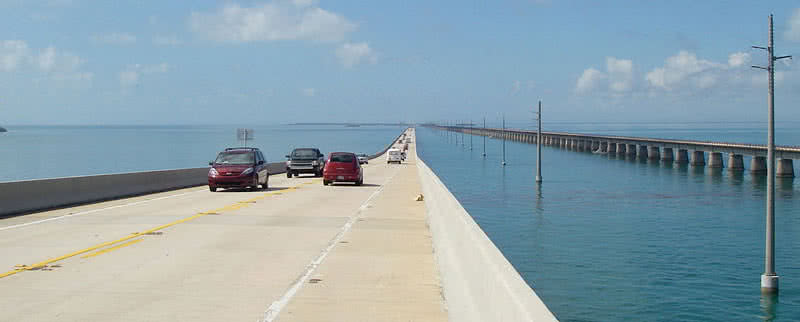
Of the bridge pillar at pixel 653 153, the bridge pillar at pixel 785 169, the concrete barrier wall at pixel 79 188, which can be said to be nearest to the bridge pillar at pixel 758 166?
the bridge pillar at pixel 785 169

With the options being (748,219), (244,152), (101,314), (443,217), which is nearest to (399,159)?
(748,219)

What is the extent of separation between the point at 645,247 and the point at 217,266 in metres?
23.1

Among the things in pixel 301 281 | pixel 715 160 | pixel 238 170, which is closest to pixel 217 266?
pixel 301 281

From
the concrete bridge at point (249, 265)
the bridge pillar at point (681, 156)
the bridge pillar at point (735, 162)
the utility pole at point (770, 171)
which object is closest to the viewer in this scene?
the concrete bridge at point (249, 265)

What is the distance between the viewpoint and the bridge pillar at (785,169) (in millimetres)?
83812

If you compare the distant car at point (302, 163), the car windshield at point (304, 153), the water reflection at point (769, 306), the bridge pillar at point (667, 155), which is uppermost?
the car windshield at point (304, 153)

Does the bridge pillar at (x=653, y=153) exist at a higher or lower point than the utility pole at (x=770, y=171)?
lower

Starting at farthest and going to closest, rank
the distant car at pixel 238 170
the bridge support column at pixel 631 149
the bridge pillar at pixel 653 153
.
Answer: the bridge support column at pixel 631 149
the bridge pillar at pixel 653 153
the distant car at pixel 238 170

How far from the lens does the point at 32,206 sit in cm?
2311

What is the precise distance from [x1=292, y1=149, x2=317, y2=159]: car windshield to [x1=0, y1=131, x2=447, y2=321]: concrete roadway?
24.9 metres

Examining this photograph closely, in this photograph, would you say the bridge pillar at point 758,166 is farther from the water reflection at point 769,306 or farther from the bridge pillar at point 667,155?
the water reflection at point 769,306

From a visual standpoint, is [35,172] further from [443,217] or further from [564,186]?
[443,217]

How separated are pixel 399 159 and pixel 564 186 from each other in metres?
17.8

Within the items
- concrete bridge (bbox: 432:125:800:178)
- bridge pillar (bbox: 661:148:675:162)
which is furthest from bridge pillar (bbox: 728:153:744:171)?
bridge pillar (bbox: 661:148:675:162)
